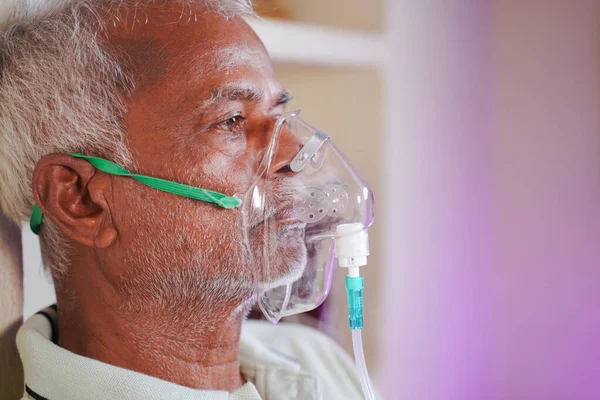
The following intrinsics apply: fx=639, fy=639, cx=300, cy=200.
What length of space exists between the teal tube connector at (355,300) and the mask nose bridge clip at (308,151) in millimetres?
195

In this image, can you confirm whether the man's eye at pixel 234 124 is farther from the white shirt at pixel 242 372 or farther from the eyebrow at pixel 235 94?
the white shirt at pixel 242 372

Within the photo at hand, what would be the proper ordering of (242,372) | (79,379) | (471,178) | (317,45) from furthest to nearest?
(471,178) < (317,45) < (242,372) < (79,379)

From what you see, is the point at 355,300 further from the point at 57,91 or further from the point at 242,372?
the point at 57,91

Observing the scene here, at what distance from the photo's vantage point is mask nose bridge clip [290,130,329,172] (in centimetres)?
102

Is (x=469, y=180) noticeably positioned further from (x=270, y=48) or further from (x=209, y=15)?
(x=209, y=15)

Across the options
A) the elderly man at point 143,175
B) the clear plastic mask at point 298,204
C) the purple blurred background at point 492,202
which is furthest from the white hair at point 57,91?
the purple blurred background at point 492,202

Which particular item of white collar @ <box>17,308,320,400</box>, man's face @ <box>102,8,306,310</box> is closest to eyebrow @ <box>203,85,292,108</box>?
man's face @ <box>102,8,306,310</box>

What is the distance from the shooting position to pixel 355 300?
3.19 feet

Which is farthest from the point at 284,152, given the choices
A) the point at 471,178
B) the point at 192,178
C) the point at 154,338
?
the point at 471,178

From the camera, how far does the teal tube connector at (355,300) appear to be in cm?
97

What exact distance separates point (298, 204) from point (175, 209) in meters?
0.19

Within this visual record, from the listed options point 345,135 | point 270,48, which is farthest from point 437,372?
point 270,48

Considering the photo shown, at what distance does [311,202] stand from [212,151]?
0.57 ft

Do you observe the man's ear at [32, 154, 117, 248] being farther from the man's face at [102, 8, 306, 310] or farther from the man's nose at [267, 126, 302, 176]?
the man's nose at [267, 126, 302, 176]
